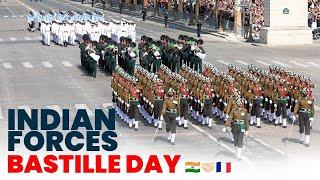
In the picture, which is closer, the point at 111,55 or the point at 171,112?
the point at 171,112

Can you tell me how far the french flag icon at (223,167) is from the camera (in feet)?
74.3

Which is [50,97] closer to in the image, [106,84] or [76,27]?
[106,84]

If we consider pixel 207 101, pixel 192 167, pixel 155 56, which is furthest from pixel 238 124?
pixel 155 56

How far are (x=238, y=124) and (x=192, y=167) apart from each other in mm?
2260

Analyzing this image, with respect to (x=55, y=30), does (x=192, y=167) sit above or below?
below

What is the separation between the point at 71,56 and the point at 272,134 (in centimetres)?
2512

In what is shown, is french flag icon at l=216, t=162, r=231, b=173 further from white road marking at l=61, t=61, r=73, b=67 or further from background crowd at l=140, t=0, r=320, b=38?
background crowd at l=140, t=0, r=320, b=38

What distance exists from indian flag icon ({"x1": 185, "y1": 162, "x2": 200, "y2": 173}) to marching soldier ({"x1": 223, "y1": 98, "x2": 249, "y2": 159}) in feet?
4.75

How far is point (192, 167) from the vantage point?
75.7ft

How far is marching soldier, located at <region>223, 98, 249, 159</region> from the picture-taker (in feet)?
80.1

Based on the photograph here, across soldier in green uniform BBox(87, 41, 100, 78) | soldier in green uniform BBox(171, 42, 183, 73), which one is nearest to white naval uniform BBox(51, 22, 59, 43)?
soldier in green uniform BBox(87, 41, 100, 78)

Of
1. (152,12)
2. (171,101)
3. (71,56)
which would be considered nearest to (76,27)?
(71,56)

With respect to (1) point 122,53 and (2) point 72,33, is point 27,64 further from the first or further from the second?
(2) point 72,33

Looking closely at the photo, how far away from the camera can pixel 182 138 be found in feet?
90.5
